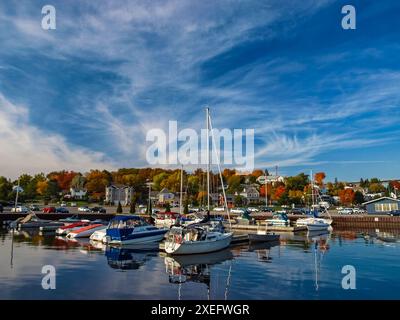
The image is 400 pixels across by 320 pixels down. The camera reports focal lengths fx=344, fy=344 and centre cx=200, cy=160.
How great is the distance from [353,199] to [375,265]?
112831mm

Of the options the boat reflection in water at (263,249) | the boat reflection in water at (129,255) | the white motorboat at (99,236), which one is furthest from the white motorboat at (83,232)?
the boat reflection in water at (263,249)

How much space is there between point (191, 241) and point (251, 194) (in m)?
130

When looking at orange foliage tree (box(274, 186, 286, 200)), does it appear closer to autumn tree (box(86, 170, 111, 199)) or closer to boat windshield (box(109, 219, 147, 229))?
autumn tree (box(86, 170, 111, 199))

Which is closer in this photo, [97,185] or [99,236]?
[99,236]

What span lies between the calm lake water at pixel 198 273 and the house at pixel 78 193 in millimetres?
123937

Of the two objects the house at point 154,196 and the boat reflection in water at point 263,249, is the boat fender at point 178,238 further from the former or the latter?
the house at point 154,196

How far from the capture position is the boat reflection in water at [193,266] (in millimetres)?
19734

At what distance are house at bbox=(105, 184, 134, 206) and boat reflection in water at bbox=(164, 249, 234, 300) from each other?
11786 centimetres

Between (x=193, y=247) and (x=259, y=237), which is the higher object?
(x=193, y=247)

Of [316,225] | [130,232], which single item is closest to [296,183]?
[316,225]

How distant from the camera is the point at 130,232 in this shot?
34969 millimetres

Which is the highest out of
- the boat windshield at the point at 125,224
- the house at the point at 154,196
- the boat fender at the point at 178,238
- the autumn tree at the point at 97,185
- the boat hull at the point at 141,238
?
the autumn tree at the point at 97,185

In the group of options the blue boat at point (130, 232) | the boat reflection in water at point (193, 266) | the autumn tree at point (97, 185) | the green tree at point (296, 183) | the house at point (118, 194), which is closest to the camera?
the boat reflection in water at point (193, 266)

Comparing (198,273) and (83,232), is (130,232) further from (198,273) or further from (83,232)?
(198,273)
